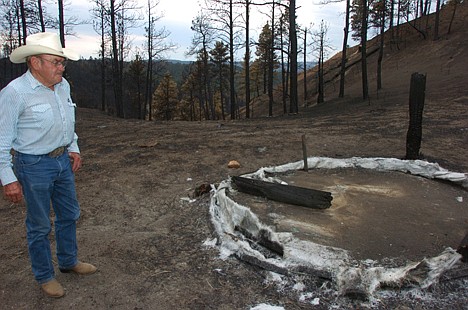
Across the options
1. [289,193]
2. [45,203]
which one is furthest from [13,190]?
[289,193]

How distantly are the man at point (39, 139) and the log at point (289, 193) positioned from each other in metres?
2.39

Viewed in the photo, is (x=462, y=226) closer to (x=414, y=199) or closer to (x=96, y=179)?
(x=414, y=199)

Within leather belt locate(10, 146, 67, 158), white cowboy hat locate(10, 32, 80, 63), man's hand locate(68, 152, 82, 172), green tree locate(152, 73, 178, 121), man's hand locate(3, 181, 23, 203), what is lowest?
man's hand locate(3, 181, 23, 203)

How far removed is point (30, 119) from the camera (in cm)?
257

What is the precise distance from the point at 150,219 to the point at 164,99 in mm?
31334

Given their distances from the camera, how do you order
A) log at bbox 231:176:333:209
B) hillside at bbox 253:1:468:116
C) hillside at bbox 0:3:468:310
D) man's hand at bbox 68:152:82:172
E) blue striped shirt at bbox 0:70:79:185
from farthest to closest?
1. hillside at bbox 253:1:468:116
2. log at bbox 231:176:333:209
3. man's hand at bbox 68:152:82:172
4. hillside at bbox 0:3:468:310
5. blue striped shirt at bbox 0:70:79:185

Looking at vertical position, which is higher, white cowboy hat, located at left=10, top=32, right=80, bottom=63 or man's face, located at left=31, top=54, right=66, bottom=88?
white cowboy hat, located at left=10, top=32, right=80, bottom=63

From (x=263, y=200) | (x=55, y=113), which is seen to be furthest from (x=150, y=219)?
(x=55, y=113)

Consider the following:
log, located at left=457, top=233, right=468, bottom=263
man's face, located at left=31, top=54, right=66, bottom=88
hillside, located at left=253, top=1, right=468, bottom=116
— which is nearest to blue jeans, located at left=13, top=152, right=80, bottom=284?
man's face, located at left=31, top=54, right=66, bottom=88

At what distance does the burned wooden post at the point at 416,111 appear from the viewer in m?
6.32

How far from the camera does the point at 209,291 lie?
3.04 metres

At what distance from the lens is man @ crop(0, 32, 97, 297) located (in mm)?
2490

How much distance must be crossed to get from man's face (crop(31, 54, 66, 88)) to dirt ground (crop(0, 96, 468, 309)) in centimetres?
170

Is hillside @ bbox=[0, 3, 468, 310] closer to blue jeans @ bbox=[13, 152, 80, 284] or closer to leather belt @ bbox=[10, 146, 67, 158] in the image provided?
blue jeans @ bbox=[13, 152, 80, 284]
